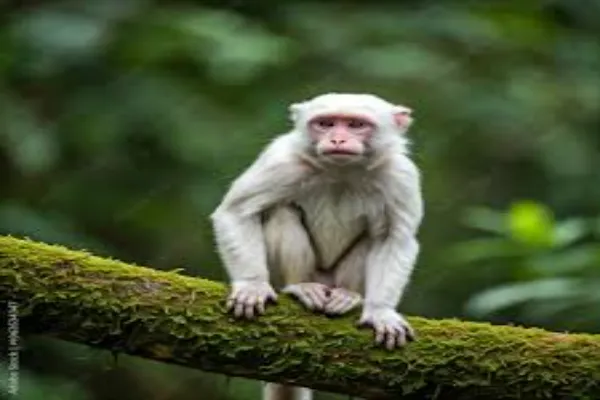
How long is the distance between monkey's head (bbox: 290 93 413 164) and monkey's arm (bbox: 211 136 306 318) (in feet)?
0.43

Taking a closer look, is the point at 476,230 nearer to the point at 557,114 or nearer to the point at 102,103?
the point at 557,114

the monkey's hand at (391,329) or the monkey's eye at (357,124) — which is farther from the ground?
the monkey's eye at (357,124)

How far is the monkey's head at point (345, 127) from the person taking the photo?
646cm

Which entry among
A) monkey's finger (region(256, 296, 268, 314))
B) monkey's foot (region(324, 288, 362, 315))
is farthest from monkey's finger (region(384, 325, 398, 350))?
monkey's finger (region(256, 296, 268, 314))

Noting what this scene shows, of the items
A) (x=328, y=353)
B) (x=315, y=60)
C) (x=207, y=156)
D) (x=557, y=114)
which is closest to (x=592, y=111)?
(x=557, y=114)

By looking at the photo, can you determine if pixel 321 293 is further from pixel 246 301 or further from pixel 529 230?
pixel 529 230


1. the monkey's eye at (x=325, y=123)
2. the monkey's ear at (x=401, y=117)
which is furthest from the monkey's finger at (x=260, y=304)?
the monkey's ear at (x=401, y=117)

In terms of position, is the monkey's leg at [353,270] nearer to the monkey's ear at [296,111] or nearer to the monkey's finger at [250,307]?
the monkey's ear at [296,111]

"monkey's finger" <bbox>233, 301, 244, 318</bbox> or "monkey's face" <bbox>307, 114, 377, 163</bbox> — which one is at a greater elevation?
"monkey's face" <bbox>307, 114, 377, 163</bbox>

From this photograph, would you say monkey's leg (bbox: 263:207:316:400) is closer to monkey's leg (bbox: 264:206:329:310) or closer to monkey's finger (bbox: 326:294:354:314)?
monkey's leg (bbox: 264:206:329:310)

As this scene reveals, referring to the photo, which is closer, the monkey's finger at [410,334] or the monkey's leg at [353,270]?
the monkey's finger at [410,334]

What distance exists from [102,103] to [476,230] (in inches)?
108

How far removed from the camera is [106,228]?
9336 mm

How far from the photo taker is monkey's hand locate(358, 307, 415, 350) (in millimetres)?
5574
